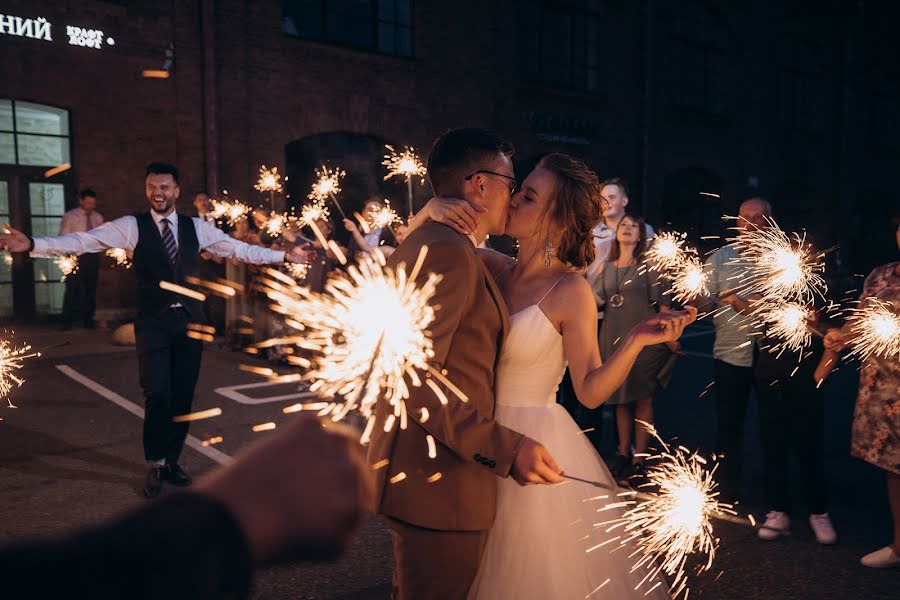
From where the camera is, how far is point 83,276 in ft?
36.9

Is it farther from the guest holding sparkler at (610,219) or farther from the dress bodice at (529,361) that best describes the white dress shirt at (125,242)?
the dress bodice at (529,361)

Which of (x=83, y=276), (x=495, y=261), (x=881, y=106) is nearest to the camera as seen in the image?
(x=495, y=261)

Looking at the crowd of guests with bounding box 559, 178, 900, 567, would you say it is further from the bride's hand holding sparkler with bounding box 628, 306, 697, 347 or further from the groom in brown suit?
the groom in brown suit

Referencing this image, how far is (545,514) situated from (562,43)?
16.3 meters

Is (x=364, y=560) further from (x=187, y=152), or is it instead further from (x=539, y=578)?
(x=187, y=152)

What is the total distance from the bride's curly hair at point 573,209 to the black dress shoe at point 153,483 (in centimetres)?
355

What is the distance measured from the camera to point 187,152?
1193 centimetres

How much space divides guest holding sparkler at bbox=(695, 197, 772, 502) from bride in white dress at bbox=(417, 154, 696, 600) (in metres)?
2.31

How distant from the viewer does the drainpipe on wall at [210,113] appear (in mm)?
11828

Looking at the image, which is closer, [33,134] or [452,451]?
[452,451]

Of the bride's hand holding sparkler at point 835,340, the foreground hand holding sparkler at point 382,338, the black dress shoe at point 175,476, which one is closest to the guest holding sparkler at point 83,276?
the black dress shoe at point 175,476

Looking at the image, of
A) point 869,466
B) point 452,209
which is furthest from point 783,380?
point 452,209

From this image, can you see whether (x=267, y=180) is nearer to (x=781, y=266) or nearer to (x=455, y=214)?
(x=781, y=266)

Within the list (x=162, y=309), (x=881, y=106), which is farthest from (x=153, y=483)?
(x=881, y=106)
